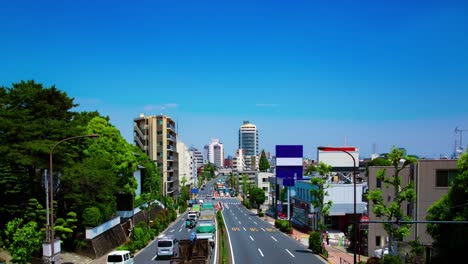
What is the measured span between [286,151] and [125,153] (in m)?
31.9

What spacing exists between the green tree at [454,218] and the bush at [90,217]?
27.3m

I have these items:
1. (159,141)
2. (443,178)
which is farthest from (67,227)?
(159,141)

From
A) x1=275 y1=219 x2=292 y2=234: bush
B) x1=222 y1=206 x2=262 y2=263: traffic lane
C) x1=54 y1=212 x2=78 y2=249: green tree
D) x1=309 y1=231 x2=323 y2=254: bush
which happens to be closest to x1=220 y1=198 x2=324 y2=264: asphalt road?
x1=222 y1=206 x2=262 y2=263: traffic lane

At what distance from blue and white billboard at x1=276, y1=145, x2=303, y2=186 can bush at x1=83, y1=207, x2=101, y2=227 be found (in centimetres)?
3951

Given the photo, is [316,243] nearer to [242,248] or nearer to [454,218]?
[242,248]

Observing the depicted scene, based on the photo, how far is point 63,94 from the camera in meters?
38.5

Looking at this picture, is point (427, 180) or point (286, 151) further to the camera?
point (286, 151)

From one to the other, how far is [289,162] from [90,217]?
41.7 metres

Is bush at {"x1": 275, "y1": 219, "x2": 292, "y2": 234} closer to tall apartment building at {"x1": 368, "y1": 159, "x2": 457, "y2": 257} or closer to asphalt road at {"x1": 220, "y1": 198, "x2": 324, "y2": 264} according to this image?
asphalt road at {"x1": 220, "y1": 198, "x2": 324, "y2": 264}

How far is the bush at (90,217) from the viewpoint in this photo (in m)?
36.4

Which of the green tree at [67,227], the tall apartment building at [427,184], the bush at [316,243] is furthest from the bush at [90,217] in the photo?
the tall apartment building at [427,184]

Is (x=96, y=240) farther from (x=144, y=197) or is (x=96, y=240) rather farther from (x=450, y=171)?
(x=450, y=171)

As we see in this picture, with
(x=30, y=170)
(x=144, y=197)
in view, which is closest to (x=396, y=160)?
(x=30, y=170)

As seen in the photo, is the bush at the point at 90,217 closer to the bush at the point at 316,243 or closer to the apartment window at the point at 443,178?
the bush at the point at 316,243
